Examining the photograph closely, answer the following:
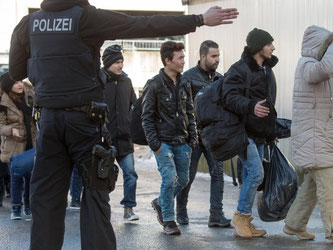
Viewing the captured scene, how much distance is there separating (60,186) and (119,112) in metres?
3.61

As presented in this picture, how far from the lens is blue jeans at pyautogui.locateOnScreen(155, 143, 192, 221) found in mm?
7980

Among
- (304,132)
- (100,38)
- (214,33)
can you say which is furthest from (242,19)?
(100,38)

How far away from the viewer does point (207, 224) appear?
8.66 metres

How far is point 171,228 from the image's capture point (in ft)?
26.2

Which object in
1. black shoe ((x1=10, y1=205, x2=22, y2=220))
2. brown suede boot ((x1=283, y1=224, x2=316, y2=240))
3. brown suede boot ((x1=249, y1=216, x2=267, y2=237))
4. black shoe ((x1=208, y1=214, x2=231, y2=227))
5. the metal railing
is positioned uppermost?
brown suede boot ((x1=283, y1=224, x2=316, y2=240))

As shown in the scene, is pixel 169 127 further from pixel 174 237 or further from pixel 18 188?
pixel 18 188

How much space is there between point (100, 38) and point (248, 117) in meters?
2.53

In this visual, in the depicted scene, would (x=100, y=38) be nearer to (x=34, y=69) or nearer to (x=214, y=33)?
(x=34, y=69)

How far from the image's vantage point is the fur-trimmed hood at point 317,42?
7180 mm

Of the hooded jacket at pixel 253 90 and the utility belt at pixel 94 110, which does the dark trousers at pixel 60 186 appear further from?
the hooded jacket at pixel 253 90

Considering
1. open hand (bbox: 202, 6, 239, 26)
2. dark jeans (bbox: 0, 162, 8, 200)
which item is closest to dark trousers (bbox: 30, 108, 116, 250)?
open hand (bbox: 202, 6, 239, 26)

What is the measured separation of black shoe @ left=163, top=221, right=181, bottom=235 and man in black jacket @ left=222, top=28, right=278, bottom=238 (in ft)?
1.84

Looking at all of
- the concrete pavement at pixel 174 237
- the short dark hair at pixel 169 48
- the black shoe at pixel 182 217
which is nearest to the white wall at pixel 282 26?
the concrete pavement at pixel 174 237

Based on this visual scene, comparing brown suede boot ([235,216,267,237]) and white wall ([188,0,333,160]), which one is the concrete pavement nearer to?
brown suede boot ([235,216,267,237])
